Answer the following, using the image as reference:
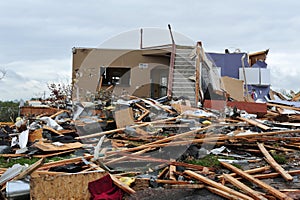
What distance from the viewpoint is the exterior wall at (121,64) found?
13328 millimetres

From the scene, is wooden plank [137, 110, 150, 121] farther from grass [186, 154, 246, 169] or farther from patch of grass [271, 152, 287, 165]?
patch of grass [271, 152, 287, 165]

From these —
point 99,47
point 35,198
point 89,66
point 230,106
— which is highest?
point 99,47

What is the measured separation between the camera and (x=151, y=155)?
476 cm

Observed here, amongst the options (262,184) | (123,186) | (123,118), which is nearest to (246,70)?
(123,118)

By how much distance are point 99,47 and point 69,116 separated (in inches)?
221

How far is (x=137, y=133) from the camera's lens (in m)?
6.12

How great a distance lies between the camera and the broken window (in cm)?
1372

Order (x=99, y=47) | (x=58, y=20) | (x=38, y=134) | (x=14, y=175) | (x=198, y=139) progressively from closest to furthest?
(x=14, y=175)
(x=198, y=139)
(x=38, y=134)
(x=58, y=20)
(x=99, y=47)

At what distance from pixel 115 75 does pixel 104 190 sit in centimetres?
1118

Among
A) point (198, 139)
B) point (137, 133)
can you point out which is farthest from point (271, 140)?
point (137, 133)

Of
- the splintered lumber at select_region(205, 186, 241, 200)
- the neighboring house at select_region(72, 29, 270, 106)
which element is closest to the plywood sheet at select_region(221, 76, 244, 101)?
the neighboring house at select_region(72, 29, 270, 106)

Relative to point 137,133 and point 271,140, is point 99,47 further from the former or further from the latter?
point 271,140

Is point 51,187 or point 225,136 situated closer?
point 51,187

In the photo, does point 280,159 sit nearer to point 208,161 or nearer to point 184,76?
point 208,161
